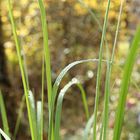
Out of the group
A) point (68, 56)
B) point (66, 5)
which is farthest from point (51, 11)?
point (68, 56)

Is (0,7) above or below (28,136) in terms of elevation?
above

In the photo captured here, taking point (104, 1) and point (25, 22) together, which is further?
point (25, 22)

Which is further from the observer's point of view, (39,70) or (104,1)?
(39,70)

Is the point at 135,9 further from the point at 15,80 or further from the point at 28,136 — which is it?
the point at 28,136

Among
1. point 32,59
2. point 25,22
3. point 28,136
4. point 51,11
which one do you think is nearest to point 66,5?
point 51,11

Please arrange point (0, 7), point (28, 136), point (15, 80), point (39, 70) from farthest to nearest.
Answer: point (39, 70) → point (15, 80) → point (0, 7) → point (28, 136)

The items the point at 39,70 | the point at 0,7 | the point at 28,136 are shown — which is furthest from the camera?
the point at 39,70

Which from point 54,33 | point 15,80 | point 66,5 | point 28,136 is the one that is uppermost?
point 66,5

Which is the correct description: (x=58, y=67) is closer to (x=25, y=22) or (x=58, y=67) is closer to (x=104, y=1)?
(x=25, y=22)

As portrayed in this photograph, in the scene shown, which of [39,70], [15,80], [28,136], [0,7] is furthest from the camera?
[39,70]

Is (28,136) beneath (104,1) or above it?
beneath
